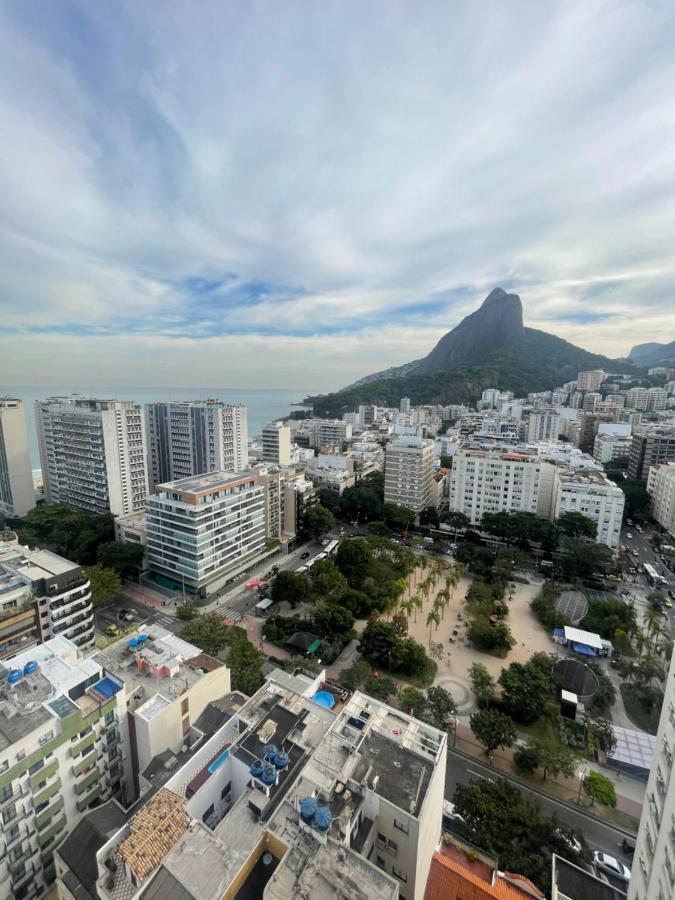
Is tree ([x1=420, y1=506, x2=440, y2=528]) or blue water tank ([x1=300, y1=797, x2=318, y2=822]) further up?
blue water tank ([x1=300, y1=797, x2=318, y2=822])

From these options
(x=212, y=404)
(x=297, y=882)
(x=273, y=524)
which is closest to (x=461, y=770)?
(x=297, y=882)

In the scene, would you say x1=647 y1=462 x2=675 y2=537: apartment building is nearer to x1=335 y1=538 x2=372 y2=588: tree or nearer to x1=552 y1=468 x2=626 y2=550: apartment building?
x1=552 y1=468 x2=626 y2=550: apartment building

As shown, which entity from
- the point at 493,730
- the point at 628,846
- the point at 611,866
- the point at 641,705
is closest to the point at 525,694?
the point at 493,730

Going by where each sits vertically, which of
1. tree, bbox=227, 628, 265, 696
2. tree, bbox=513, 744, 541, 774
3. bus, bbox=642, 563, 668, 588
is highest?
tree, bbox=227, 628, 265, 696

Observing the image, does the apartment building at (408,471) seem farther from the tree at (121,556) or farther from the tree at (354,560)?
the tree at (121,556)

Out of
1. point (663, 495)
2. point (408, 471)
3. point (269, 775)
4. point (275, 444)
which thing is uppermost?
point (275, 444)

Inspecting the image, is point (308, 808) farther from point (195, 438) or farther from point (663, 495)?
point (663, 495)

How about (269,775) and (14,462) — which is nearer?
(269,775)

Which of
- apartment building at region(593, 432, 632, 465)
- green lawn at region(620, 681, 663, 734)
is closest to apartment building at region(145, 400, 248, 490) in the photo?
green lawn at region(620, 681, 663, 734)
